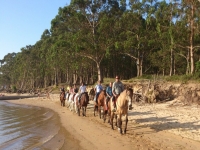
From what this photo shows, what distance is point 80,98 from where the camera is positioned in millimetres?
18469

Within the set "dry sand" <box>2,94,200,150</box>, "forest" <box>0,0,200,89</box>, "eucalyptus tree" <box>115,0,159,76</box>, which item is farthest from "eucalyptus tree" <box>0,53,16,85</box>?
"dry sand" <box>2,94,200,150</box>

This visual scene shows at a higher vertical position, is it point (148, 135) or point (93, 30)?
point (93, 30)

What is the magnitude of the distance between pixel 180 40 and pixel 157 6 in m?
10.6

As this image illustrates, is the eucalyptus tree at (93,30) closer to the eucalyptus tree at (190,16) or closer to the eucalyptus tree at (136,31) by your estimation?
the eucalyptus tree at (136,31)

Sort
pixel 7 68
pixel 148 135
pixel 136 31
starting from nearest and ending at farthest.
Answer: pixel 148 135, pixel 136 31, pixel 7 68

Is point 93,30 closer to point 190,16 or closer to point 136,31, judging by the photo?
point 136,31

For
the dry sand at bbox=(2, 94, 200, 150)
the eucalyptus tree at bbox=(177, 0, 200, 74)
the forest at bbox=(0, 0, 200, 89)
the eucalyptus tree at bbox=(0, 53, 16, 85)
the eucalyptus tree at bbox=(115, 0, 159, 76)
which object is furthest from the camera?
the eucalyptus tree at bbox=(0, 53, 16, 85)

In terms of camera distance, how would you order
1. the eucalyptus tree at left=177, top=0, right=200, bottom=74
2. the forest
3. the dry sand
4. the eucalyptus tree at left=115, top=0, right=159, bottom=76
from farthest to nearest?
the eucalyptus tree at left=115, top=0, right=159, bottom=76 → the forest → the eucalyptus tree at left=177, top=0, right=200, bottom=74 → the dry sand

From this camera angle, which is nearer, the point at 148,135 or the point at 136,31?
the point at 148,135

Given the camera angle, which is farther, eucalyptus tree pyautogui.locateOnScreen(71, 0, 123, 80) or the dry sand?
eucalyptus tree pyautogui.locateOnScreen(71, 0, 123, 80)

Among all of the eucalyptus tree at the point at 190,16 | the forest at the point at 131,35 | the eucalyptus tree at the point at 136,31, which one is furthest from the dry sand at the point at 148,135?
the eucalyptus tree at the point at 136,31

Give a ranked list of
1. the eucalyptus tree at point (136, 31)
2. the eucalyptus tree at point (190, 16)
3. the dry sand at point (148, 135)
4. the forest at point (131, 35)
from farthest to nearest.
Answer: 1. the eucalyptus tree at point (136, 31)
2. the forest at point (131, 35)
3. the eucalyptus tree at point (190, 16)
4. the dry sand at point (148, 135)

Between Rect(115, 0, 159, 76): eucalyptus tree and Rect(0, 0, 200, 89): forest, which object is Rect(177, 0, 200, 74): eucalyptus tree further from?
Rect(115, 0, 159, 76): eucalyptus tree

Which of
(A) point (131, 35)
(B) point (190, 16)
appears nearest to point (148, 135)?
(B) point (190, 16)
